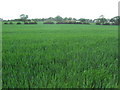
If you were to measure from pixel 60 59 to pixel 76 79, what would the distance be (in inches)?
27.1

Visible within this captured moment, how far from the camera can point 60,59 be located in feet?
5.91

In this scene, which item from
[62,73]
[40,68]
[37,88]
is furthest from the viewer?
[40,68]

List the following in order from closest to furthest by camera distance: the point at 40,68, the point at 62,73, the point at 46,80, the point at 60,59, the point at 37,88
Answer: the point at 37,88
the point at 46,80
the point at 62,73
the point at 40,68
the point at 60,59

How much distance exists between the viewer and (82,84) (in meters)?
1.07

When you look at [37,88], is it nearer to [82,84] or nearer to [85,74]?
[82,84]

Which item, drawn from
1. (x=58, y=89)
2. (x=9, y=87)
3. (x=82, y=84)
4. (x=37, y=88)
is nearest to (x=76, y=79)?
(x=82, y=84)

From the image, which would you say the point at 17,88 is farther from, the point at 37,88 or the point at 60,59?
the point at 60,59

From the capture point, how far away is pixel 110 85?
1070 millimetres

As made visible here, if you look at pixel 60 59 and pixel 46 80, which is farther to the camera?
pixel 60 59

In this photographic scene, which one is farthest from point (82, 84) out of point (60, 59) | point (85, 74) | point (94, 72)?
point (60, 59)

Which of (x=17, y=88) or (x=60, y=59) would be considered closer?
(x=17, y=88)

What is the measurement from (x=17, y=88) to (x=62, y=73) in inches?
18.7

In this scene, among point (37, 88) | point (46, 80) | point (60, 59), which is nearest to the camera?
point (37, 88)

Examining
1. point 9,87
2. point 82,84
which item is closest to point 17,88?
point 9,87
